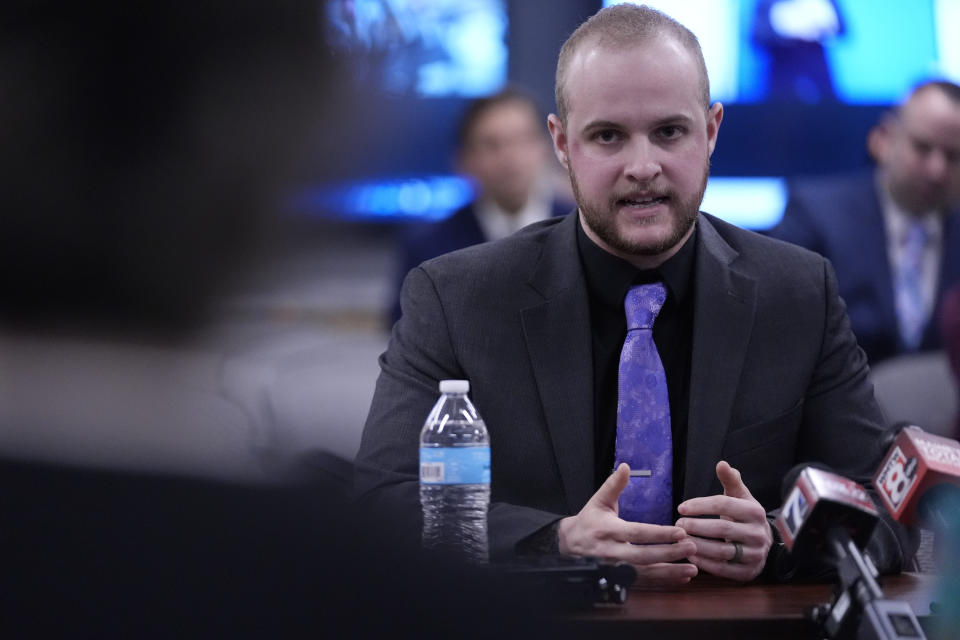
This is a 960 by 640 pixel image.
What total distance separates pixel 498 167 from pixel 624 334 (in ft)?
6.53

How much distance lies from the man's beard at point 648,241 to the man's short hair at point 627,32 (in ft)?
0.56

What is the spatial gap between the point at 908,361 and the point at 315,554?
2.59 m

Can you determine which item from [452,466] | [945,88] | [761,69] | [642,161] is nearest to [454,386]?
[452,466]

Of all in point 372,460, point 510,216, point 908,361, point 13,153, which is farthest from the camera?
point 510,216

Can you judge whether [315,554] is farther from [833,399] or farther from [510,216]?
[510,216]

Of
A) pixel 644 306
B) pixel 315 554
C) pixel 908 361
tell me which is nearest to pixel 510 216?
pixel 908 361

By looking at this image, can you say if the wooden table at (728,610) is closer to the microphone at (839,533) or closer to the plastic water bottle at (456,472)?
the microphone at (839,533)

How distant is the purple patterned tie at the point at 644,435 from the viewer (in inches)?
70.5

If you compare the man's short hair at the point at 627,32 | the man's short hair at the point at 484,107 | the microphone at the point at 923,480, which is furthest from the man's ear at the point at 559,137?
the man's short hair at the point at 484,107

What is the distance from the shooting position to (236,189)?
0.34 metres

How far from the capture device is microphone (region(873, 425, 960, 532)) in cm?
119

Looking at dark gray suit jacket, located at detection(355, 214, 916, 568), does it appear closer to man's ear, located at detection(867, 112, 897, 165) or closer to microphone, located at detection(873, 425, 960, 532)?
microphone, located at detection(873, 425, 960, 532)

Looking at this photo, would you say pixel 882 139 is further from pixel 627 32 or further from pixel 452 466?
pixel 452 466

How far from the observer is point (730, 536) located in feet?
5.04
